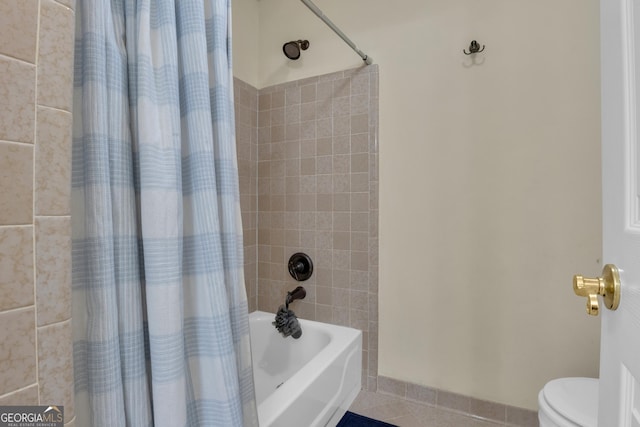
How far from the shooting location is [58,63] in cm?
46

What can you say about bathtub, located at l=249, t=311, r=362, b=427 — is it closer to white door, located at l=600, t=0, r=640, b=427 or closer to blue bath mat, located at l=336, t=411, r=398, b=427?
blue bath mat, located at l=336, t=411, r=398, b=427

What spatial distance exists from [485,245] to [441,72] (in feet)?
3.09

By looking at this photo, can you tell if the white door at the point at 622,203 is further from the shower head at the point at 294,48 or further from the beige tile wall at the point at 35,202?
the shower head at the point at 294,48

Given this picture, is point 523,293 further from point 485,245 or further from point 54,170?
point 54,170

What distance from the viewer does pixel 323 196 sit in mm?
1905

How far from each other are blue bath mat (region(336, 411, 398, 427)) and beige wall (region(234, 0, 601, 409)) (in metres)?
0.27

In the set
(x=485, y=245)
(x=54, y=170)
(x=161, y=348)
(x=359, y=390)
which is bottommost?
(x=359, y=390)

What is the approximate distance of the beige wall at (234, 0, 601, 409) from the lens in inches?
53.2

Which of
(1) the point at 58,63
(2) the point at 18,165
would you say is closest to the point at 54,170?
(2) the point at 18,165

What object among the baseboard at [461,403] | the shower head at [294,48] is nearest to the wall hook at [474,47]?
the shower head at [294,48]

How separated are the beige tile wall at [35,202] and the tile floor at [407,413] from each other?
1.53m

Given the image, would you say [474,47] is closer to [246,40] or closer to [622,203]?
[622,203]

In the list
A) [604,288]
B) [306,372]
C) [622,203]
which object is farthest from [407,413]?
[622,203]

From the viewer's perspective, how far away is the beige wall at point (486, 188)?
4.43 ft
